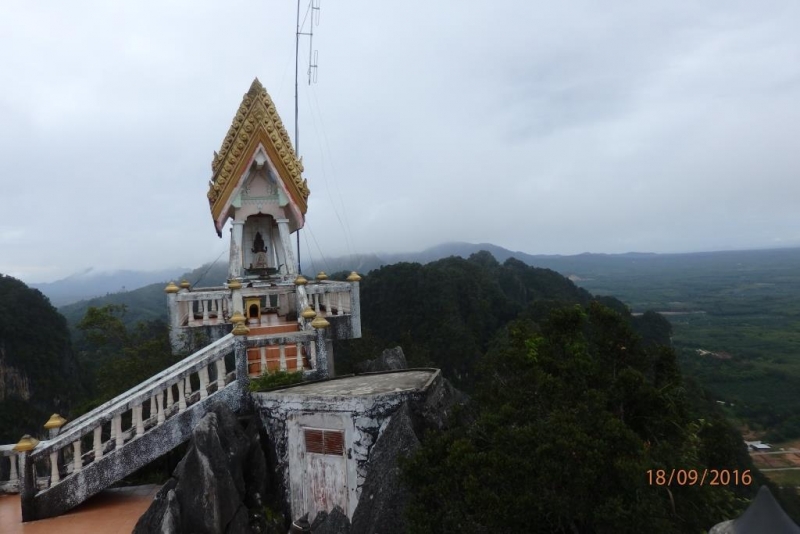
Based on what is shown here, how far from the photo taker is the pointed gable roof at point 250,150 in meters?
13.5

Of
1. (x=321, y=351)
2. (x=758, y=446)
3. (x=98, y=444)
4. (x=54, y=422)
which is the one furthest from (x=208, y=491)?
(x=758, y=446)

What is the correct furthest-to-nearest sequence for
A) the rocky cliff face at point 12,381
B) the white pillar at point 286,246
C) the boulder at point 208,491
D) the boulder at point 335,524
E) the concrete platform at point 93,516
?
the rocky cliff face at point 12,381 < the white pillar at point 286,246 < the concrete platform at point 93,516 < the boulder at point 208,491 < the boulder at point 335,524

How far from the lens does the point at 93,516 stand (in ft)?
29.6

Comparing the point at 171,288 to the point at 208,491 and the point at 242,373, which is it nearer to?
the point at 242,373

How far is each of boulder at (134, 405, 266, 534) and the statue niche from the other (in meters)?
7.08

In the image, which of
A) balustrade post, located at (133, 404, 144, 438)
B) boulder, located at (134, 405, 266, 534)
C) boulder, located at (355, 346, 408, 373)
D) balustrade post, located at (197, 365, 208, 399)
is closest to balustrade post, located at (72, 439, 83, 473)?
balustrade post, located at (133, 404, 144, 438)

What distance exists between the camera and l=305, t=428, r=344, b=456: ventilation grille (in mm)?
8383

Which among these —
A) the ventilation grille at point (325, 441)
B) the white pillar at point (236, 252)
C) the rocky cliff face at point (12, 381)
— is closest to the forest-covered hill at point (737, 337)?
the white pillar at point (236, 252)

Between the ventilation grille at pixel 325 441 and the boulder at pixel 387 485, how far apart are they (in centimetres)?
63

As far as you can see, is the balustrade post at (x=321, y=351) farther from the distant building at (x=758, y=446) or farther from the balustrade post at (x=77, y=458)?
the distant building at (x=758, y=446)

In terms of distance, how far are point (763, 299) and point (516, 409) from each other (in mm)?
163876

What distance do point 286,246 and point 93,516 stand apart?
7.46 meters

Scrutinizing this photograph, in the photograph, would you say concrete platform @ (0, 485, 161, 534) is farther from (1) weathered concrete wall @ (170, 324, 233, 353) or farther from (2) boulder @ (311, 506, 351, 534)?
(2) boulder @ (311, 506, 351, 534)

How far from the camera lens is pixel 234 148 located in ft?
44.3
